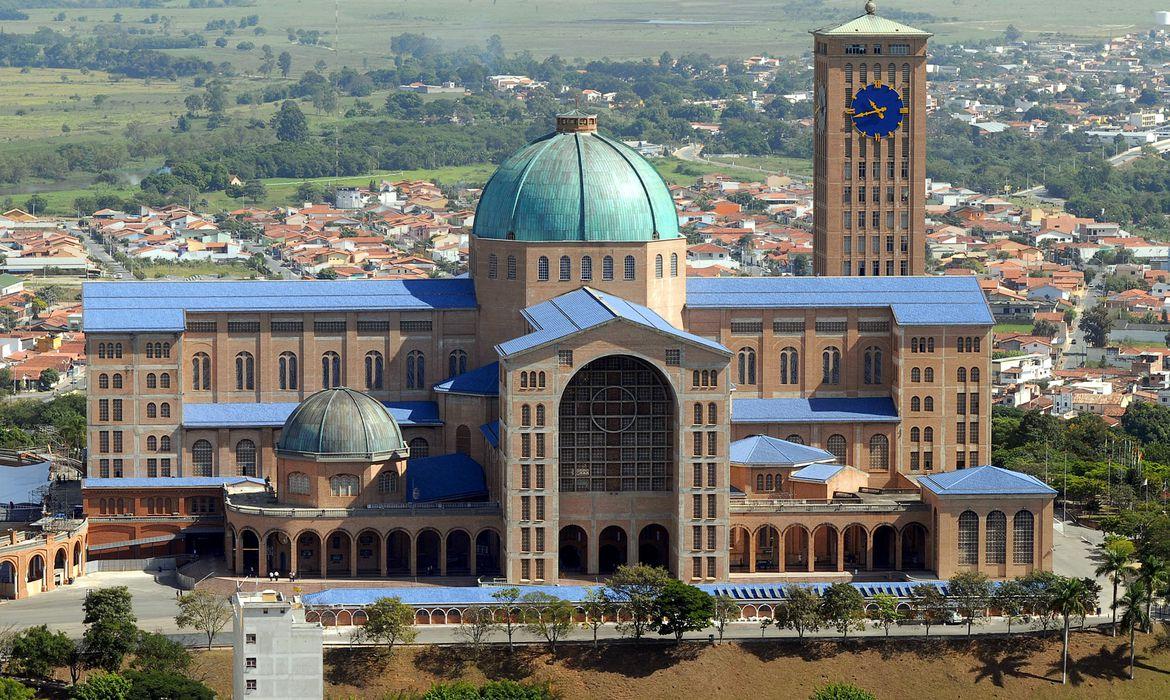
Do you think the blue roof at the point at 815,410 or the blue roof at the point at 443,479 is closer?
the blue roof at the point at 443,479

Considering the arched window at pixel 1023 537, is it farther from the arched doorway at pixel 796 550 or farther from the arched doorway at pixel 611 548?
the arched doorway at pixel 611 548

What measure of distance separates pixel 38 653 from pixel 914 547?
45.0 m

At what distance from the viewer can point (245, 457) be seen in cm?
14700

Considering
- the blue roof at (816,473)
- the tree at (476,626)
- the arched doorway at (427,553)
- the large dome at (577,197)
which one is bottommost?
the tree at (476,626)

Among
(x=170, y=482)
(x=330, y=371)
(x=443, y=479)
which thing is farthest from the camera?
(x=330, y=371)

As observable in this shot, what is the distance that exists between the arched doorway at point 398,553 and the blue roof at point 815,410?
19477mm

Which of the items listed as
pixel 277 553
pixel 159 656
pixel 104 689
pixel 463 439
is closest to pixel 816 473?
pixel 463 439

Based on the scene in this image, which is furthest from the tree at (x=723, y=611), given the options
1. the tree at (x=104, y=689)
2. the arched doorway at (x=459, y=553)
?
the tree at (x=104, y=689)

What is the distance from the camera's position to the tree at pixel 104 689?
396 ft

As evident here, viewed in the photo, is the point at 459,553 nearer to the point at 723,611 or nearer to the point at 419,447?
the point at 419,447

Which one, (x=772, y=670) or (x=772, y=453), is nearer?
(x=772, y=670)

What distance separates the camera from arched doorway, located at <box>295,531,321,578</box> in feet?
453

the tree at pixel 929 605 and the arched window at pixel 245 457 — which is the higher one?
the arched window at pixel 245 457

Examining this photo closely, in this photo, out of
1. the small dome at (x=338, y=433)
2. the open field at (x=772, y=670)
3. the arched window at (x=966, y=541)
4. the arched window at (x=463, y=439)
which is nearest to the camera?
the open field at (x=772, y=670)
